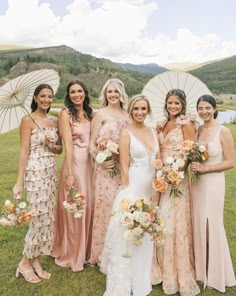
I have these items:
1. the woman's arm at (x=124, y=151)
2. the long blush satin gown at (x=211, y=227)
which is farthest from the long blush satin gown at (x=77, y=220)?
the long blush satin gown at (x=211, y=227)

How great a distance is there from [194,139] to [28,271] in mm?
3067

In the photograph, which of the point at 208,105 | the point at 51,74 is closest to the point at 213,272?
the point at 208,105

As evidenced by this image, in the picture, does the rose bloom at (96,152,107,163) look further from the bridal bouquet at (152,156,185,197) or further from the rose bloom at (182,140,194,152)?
the rose bloom at (182,140,194,152)

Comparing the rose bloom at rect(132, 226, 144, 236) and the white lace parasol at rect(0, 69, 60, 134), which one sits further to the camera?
the white lace parasol at rect(0, 69, 60, 134)

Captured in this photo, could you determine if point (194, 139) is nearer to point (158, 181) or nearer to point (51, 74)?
point (158, 181)

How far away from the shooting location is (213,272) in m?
4.81

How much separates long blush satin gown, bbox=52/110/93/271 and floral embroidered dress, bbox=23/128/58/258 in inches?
14.2

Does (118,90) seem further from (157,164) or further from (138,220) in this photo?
(138,220)

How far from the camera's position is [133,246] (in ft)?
14.5

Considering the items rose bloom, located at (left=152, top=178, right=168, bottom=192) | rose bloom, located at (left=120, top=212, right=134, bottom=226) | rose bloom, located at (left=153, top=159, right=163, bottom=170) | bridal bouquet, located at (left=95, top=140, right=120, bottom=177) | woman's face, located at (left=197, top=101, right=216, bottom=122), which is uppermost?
woman's face, located at (left=197, top=101, right=216, bottom=122)

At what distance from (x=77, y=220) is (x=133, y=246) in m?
1.22

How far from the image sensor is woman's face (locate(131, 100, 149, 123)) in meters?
4.34

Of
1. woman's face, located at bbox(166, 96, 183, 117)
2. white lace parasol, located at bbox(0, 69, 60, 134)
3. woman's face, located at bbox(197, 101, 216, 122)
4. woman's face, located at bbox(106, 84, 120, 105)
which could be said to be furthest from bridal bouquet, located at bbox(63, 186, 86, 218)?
woman's face, located at bbox(197, 101, 216, 122)

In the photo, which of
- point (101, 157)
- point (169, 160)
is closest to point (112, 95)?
point (101, 157)
